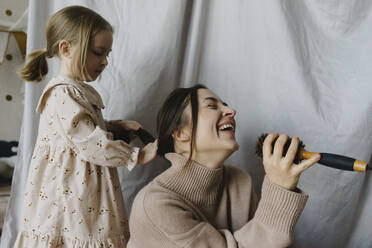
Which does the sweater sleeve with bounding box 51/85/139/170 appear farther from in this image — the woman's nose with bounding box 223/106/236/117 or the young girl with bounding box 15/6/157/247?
the woman's nose with bounding box 223/106/236/117

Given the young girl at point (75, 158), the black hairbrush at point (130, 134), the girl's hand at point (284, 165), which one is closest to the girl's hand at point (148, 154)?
the young girl at point (75, 158)

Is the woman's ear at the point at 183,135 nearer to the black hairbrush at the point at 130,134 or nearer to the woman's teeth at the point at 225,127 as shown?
the woman's teeth at the point at 225,127

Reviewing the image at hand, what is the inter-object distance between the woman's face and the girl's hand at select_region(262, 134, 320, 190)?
0.47 feet

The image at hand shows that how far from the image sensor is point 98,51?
1.03m

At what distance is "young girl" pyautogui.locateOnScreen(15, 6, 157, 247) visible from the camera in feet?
3.11

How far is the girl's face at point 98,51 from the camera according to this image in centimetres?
102

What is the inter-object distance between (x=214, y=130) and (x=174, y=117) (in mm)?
115

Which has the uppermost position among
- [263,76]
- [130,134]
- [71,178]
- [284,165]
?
[263,76]

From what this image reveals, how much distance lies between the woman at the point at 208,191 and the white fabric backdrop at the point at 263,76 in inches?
10.0

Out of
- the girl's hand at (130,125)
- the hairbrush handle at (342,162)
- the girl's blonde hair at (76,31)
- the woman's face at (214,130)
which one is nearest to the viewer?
the hairbrush handle at (342,162)

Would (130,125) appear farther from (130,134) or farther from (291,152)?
(291,152)

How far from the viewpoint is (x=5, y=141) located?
1.61 meters

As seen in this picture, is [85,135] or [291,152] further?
[85,135]

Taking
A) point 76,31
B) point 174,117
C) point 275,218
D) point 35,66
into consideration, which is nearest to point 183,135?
point 174,117
